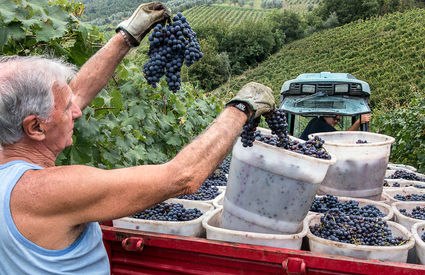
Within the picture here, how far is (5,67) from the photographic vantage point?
56.3 inches

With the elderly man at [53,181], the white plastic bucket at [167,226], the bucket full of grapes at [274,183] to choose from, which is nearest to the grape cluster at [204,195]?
the white plastic bucket at [167,226]

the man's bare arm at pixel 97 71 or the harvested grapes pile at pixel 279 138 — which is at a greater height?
the man's bare arm at pixel 97 71

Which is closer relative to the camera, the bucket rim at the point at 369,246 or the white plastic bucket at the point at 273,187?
the bucket rim at the point at 369,246

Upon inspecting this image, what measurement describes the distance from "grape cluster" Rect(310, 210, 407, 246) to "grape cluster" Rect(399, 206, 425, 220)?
42 cm

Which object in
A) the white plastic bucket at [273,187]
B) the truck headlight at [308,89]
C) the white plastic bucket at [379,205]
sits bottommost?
the white plastic bucket at [379,205]

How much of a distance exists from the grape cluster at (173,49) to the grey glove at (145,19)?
128mm

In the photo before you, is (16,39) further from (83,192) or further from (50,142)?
(83,192)

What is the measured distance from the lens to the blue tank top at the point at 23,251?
1.34 m

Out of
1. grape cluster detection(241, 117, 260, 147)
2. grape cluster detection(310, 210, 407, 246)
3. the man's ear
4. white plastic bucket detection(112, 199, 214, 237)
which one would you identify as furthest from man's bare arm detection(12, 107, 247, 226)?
grape cluster detection(310, 210, 407, 246)

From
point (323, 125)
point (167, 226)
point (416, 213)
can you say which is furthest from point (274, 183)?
point (323, 125)

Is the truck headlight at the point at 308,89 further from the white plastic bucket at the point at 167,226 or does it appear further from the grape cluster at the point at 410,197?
the white plastic bucket at the point at 167,226

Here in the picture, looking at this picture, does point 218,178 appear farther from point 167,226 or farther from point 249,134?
point 249,134

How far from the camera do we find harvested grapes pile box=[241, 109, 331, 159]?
78.4 inches

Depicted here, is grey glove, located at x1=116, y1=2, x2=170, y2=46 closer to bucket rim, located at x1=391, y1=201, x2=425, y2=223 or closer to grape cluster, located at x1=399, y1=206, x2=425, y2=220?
bucket rim, located at x1=391, y1=201, x2=425, y2=223
